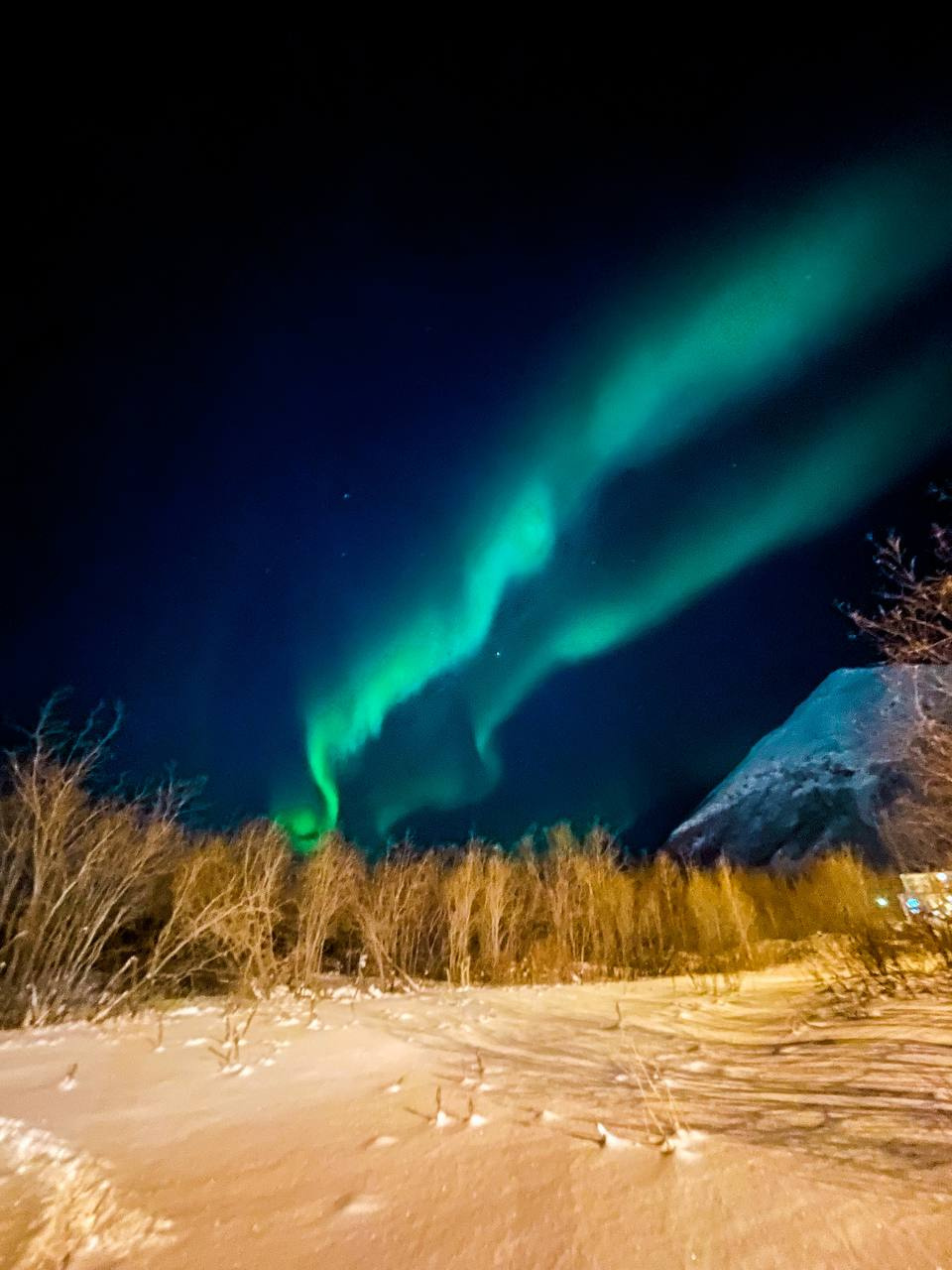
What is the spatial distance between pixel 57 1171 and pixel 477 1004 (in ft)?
42.2

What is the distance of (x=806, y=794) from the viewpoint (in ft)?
274

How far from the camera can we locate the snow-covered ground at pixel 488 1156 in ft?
8.68

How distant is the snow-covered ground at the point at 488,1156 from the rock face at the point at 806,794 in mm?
72376

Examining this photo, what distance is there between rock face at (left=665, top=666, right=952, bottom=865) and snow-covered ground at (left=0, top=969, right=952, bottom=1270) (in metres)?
72.4

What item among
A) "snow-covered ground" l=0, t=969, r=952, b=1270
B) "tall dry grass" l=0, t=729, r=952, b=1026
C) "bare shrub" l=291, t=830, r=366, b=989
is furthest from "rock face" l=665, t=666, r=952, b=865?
"snow-covered ground" l=0, t=969, r=952, b=1270

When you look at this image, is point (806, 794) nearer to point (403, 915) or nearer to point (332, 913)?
point (403, 915)

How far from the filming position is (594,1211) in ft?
9.47

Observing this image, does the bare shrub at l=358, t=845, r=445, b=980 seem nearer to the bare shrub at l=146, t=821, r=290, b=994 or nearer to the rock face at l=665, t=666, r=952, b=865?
the bare shrub at l=146, t=821, r=290, b=994

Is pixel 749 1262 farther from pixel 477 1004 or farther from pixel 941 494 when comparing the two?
pixel 477 1004

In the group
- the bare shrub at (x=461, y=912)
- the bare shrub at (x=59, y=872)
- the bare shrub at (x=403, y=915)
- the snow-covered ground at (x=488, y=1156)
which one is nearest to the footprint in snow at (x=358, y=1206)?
the snow-covered ground at (x=488, y=1156)

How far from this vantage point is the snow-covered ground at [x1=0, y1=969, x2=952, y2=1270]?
2645 millimetres

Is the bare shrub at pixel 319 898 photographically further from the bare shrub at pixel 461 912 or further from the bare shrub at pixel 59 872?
the bare shrub at pixel 59 872

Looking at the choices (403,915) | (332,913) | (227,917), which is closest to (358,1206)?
(227,917)

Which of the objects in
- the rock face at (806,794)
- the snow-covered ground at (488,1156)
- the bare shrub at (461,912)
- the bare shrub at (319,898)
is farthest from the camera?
the rock face at (806,794)
